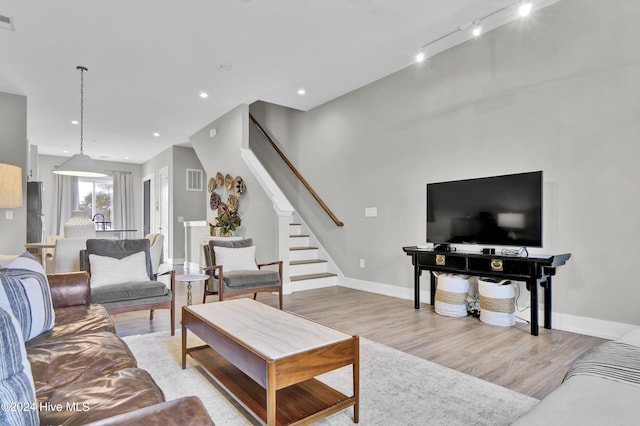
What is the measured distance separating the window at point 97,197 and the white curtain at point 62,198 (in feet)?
0.80

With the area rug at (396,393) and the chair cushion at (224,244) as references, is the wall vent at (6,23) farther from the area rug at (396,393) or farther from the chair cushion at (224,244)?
the area rug at (396,393)

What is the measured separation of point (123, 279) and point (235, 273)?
44.1 inches

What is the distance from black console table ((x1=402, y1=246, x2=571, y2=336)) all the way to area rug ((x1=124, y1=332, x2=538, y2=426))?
1319 millimetres

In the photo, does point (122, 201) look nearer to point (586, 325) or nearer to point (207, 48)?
point (207, 48)

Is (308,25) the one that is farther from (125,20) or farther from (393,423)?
(393,423)

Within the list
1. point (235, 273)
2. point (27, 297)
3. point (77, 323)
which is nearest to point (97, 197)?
point (235, 273)

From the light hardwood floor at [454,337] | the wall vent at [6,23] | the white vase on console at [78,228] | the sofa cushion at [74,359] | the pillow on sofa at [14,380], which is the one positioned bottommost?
the light hardwood floor at [454,337]

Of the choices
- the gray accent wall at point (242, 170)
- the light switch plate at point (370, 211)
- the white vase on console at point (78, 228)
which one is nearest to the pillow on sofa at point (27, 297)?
the white vase on console at point (78, 228)

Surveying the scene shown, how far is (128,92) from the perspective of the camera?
5.32 m

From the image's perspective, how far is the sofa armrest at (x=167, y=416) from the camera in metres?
0.87

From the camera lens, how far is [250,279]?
3.93 metres

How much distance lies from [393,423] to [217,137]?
6115 mm

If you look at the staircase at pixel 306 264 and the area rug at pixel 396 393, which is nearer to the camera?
the area rug at pixel 396 393

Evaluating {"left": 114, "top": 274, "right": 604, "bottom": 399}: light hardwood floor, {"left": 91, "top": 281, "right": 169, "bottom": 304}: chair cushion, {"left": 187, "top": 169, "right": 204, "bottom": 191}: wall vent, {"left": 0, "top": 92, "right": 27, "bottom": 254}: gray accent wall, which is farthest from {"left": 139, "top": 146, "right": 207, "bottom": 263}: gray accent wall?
{"left": 91, "top": 281, "right": 169, "bottom": 304}: chair cushion
